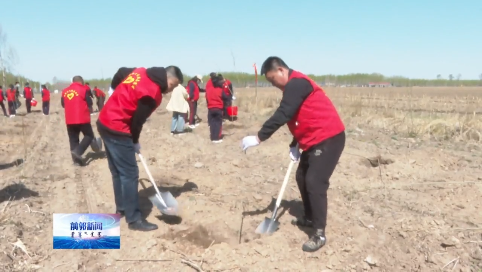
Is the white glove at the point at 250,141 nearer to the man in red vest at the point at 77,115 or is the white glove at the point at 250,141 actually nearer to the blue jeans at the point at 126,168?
the blue jeans at the point at 126,168

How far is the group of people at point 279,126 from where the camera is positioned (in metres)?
3.25

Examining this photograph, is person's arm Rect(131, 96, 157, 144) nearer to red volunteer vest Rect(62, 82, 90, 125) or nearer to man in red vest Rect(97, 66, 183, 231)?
man in red vest Rect(97, 66, 183, 231)

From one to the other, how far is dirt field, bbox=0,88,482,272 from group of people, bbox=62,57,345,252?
324mm

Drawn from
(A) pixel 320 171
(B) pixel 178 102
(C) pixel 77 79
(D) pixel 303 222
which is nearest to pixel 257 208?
(D) pixel 303 222

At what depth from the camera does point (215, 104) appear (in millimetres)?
8359

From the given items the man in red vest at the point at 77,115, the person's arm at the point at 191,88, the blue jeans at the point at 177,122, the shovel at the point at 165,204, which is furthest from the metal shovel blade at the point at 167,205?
the person's arm at the point at 191,88

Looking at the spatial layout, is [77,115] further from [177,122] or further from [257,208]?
[257,208]

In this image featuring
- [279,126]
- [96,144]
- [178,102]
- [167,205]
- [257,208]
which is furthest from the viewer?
[178,102]

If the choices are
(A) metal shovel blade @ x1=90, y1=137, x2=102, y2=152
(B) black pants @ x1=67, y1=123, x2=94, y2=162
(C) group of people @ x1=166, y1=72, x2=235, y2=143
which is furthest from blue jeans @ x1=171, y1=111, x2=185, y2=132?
(B) black pants @ x1=67, y1=123, x2=94, y2=162

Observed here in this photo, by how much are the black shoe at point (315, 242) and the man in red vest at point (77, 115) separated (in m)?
4.51

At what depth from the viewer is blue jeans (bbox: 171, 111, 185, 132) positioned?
9.60 m

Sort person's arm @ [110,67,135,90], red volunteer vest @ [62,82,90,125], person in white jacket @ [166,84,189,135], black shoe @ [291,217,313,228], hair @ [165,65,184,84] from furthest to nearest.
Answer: person in white jacket @ [166,84,189,135]
red volunteer vest @ [62,82,90,125]
person's arm @ [110,67,135,90]
black shoe @ [291,217,313,228]
hair @ [165,65,184,84]

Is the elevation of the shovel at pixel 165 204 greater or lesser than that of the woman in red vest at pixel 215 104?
lesser
